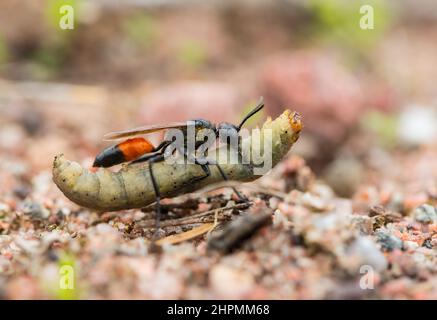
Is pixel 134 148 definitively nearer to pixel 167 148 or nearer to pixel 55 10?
pixel 167 148

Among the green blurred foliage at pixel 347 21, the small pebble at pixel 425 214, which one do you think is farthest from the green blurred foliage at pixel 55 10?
the small pebble at pixel 425 214

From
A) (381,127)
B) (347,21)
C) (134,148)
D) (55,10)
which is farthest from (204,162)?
(347,21)

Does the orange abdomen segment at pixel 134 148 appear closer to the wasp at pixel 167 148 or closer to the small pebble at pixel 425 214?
the wasp at pixel 167 148

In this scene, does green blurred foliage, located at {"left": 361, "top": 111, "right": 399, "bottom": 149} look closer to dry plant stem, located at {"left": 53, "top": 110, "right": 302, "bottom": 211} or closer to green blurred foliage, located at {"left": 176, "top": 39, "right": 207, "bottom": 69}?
green blurred foliage, located at {"left": 176, "top": 39, "right": 207, "bottom": 69}

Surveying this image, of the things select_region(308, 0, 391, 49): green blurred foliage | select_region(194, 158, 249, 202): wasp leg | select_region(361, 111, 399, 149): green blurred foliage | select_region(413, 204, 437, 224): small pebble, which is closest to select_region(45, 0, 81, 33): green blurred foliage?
select_region(308, 0, 391, 49): green blurred foliage

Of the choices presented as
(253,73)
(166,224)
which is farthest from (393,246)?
(253,73)
